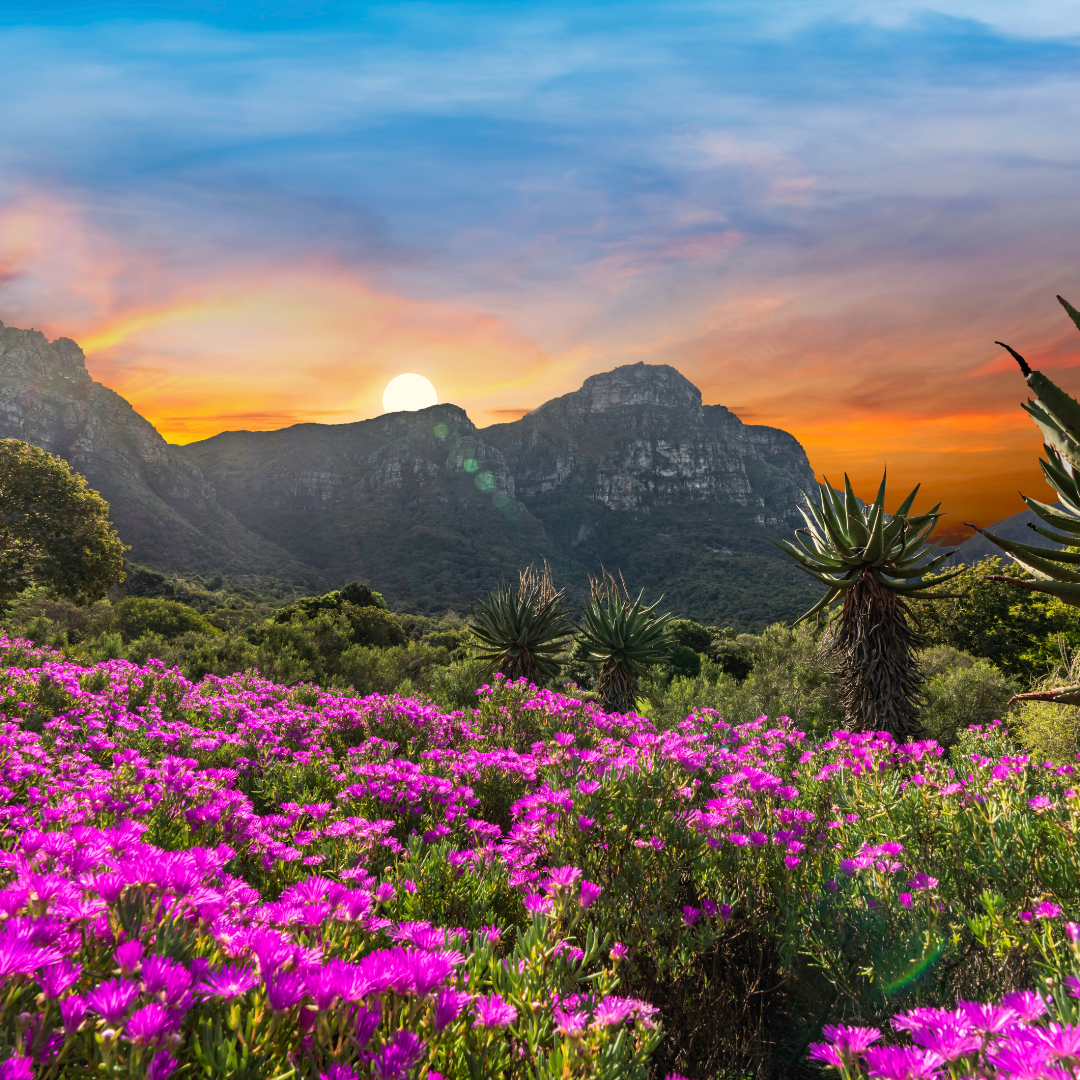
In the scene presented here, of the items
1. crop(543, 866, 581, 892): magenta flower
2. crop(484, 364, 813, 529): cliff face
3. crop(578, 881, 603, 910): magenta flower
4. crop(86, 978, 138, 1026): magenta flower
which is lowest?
crop(578, 881, 603, 910): magenta flower

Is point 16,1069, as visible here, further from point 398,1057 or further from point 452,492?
point 452,492

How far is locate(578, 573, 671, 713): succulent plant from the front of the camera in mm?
11820

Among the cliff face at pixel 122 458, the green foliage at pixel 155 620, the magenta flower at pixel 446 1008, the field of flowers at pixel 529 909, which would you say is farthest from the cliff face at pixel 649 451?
the magenta flower at pixel 446 1008

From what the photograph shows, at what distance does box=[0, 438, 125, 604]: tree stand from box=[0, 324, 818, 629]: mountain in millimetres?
41067

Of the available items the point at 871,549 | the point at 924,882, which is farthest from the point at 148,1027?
the point at 871,549

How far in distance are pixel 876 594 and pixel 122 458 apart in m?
110

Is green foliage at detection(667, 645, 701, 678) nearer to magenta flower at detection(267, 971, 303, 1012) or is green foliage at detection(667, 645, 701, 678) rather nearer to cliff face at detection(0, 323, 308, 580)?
magenta flower at detection(267, 971, 303, 1012)

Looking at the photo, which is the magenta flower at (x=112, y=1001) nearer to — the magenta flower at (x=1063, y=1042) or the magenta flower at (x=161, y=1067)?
the magenta flower at (x=161, y=1067)

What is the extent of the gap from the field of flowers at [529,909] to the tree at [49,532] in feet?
55.1

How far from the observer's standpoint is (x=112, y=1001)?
1188mm

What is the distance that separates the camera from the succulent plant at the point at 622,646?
1182 cm

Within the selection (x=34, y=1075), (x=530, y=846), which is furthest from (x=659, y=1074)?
(x=34, y=1075)

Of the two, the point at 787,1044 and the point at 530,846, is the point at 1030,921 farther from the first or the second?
the point at 530,846

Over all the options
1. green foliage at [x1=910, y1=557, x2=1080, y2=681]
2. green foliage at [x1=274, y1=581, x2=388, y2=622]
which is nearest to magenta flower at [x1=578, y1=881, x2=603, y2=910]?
green foliage at [x1=910, y1=557, x2=1080, y2=681]
